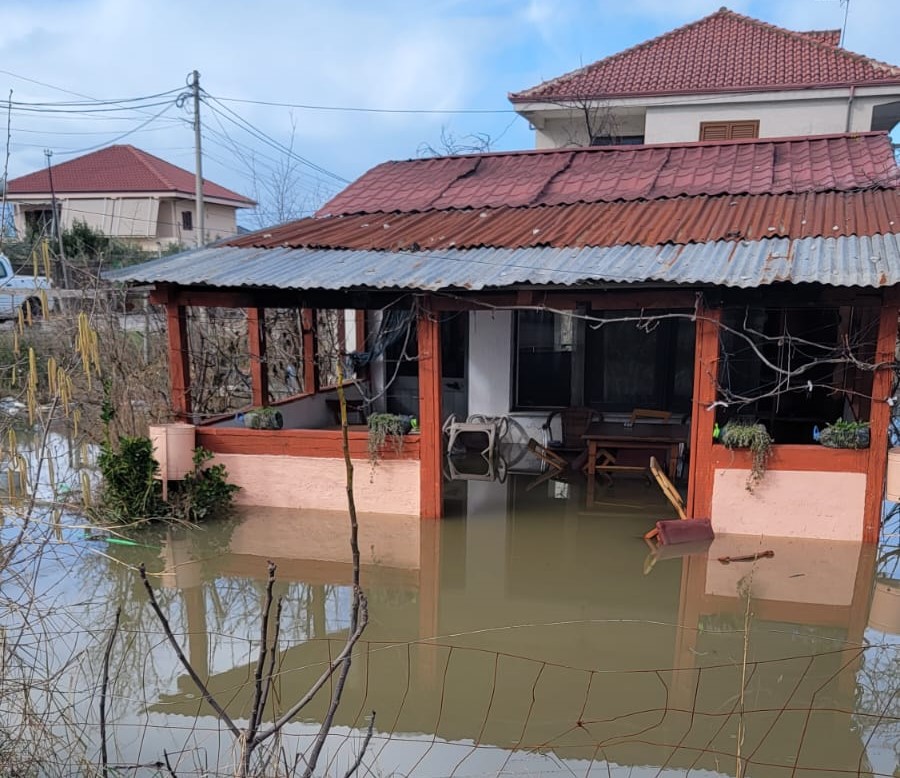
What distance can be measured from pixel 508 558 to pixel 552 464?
291 cm

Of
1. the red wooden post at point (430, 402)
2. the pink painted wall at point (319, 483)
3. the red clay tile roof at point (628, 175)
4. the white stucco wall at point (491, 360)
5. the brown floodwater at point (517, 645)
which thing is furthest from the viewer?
the white stucco wall at point (491, 360)

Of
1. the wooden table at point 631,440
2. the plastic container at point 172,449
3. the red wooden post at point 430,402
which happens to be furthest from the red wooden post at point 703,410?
the plastic container at point 172,449

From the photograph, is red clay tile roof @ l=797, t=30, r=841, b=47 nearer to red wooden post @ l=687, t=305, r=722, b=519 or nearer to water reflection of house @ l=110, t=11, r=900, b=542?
water reflection of house @ l=110, t=11, r=900, b=542

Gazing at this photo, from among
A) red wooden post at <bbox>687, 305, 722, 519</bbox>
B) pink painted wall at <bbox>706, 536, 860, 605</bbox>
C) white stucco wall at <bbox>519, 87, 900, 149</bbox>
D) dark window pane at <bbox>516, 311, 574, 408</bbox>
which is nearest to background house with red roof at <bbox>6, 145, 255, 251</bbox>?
white stucco wall at <bbox>519, 87, 900, 149</bbox>

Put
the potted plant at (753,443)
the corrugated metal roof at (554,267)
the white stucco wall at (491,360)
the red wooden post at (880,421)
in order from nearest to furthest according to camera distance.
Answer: the corrugated metal roof at (554,267) → the red wooden post at (880,421) → the potted plant at (753,443) → the white stucco wall at (491,360)

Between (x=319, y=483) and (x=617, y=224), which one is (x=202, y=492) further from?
(x=617, y=224)

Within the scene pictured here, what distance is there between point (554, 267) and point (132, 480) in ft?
16.0

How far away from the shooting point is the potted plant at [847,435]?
7.03 m

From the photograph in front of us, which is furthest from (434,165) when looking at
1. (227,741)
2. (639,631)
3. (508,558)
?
(227,741)

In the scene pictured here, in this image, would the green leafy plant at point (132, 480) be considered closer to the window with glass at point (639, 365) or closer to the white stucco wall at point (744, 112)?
the window with glass at point (639, 365)

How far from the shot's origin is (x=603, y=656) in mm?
5195

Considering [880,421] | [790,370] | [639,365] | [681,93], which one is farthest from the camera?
[681,93]

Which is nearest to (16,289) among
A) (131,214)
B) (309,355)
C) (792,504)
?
(792,504)

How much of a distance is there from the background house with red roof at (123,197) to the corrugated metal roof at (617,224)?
1992cm
